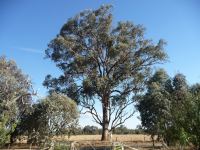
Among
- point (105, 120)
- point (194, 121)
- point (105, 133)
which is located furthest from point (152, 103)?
point (194, 121)

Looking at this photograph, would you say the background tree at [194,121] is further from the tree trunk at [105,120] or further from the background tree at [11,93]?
the tree trunk at [105,120]

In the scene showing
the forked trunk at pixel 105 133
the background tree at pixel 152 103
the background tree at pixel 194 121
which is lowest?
the background tree at pixel 194 121

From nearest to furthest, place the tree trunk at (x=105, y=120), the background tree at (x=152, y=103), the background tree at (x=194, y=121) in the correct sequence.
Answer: the background tree at (x=194, y=121), the background tree at (x=152, y=103), the tree trunk at (x=105, y=120)

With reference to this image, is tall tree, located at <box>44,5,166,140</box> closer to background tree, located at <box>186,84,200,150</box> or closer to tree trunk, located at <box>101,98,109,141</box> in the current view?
tree trunk, located at <box>101,98,109,141</box>

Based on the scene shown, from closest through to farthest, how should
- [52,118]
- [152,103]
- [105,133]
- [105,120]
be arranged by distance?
[52,118]
[152,103]
[105,133]
[105,120]

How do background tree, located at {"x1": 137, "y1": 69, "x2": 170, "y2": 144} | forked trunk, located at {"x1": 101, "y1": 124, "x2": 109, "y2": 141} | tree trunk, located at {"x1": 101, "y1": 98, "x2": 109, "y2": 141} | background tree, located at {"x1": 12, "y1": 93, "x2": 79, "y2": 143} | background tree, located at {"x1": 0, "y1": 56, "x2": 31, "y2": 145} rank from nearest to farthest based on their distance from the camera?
background tree, located at {"x1": 12, "y1": 93, "x2": 79, "y2": 143} → background tree, located at {"x1": 0, "y1": 56, "x2": 31, "y2": 145} → background tree, located at {"x1": 137, "y1": 69, "x2": 170, "y2": 144} → forked trunk, located at {"x1": 101, "y1": 124, "x2": 109, "y2": 141} → tree trunk, located at {"x1": 101, "y1": 98, "x2": 109, "y2": 141}

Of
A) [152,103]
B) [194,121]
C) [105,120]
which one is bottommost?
[194,121]

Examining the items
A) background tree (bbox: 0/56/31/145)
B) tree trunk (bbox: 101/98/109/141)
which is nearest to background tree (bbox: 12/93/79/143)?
background tree (bbox: 0/56/31/145)

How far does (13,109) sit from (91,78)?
1064 cm

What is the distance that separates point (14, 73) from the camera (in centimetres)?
4962

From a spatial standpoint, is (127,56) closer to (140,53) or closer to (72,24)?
(140,53)

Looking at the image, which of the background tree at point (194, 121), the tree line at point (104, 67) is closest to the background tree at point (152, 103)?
the tree line at point (104, 67)

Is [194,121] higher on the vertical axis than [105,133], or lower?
lower

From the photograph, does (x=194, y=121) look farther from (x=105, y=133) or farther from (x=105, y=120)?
(x=105, y=120)
